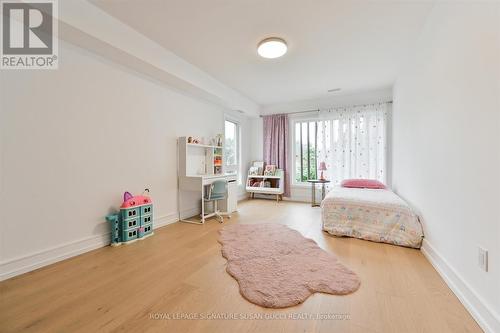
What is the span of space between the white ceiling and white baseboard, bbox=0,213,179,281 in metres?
2.47

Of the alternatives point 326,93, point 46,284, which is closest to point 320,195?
point 326,93

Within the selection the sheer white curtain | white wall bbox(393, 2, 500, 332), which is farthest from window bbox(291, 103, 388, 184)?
white wall bbox(393, 2, 500, 332)

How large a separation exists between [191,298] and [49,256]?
163 cm

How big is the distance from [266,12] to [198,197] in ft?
10.2

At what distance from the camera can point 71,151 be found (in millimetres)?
2211

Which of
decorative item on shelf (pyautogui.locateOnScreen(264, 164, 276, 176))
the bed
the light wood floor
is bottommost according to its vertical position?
the light wood floor

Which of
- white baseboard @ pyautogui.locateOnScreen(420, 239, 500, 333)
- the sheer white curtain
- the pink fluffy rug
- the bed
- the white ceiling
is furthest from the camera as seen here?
the sheer white curtain

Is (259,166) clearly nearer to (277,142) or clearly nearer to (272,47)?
(277,142)

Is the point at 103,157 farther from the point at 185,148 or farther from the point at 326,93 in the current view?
the point at 326,93

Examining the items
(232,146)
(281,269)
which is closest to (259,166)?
(232,146)

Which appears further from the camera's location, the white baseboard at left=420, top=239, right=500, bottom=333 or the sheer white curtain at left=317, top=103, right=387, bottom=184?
the sheer white curtain at left=317, top=103, right=387, bottom=184

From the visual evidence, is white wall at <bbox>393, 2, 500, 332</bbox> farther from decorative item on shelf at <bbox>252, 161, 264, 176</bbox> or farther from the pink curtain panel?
decorative item on shelf at <bbox>252, 161, 264, 176</bbox>
